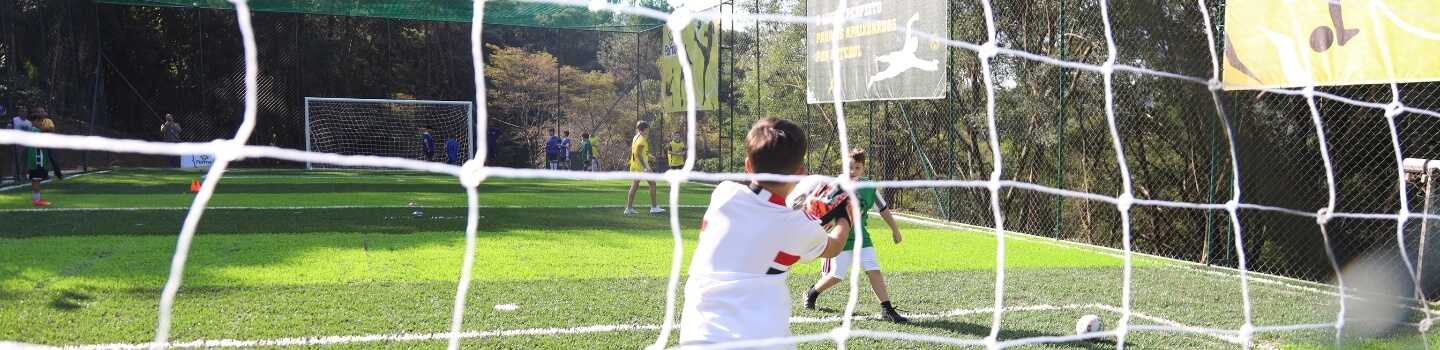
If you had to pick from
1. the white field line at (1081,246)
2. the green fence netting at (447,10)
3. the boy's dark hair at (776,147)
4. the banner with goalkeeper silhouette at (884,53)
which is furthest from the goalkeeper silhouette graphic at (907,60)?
the green fence netting at (447,10)

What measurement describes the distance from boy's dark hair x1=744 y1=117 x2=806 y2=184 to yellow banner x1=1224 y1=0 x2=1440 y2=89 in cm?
465

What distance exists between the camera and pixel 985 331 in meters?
4.81

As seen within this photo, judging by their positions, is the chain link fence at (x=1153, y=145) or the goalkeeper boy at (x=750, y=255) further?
the chain link fence at (x=1153, y=145)

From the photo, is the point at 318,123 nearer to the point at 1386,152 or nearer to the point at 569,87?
the point at 569,87

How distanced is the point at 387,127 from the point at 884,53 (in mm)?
18360

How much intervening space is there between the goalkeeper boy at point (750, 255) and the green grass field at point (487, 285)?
1.89 meters

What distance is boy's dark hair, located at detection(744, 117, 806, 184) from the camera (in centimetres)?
258

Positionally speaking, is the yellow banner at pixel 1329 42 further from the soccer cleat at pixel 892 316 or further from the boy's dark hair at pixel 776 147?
the boy's dark hair at pixel 776 147

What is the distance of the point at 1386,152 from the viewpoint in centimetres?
816

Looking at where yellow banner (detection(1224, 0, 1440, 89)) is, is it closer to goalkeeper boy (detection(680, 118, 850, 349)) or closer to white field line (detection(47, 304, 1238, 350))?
white field line (detection(47, 304, 1238, 350))

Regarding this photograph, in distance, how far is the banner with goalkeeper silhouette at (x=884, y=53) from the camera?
1082 cm

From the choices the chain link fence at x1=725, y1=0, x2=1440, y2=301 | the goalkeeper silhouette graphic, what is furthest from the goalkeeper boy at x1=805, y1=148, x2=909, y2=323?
the goalkeeper silhouette graphic

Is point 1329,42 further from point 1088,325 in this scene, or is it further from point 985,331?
point 985,331

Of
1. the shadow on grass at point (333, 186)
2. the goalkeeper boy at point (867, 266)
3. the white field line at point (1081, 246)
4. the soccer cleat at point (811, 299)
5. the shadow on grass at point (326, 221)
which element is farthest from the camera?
the shadow on grass at point (333, 186)
